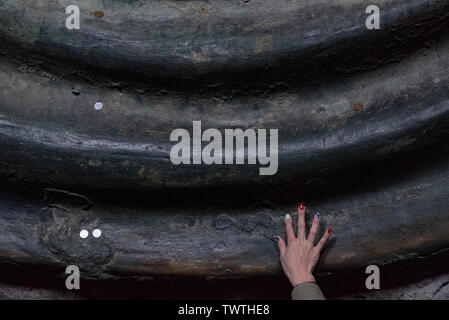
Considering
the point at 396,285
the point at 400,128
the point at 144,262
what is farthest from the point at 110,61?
the point at 396,285

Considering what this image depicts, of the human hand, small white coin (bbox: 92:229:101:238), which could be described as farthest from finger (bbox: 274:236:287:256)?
small white coin (bbox: 92:229:101:238)

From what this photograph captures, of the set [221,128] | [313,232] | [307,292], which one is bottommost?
[307,292]

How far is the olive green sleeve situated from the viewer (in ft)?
2.96

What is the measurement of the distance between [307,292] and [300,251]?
7 cm

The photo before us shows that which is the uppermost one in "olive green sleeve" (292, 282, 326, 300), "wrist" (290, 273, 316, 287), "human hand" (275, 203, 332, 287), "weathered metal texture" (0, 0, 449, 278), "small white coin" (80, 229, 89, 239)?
"weathered metal texture" (0, 0, 449, 278)

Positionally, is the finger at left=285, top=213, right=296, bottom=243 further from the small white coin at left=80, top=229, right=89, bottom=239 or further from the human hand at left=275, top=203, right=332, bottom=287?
the small white coin at left=80, top=229, right=89, bottom=239

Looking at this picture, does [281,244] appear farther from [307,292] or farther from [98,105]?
[98,105]

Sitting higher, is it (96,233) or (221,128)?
(221,128)

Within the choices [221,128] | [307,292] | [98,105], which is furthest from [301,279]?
[98,105]

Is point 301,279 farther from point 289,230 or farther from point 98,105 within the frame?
point 98,105

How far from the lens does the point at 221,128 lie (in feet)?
3.21

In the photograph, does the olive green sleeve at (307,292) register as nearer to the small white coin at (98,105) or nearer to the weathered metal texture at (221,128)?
the weathered metal texture at (221,128)

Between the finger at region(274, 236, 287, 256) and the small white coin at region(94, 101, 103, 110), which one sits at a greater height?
the small white coin at region(94, 101, 103, 110)

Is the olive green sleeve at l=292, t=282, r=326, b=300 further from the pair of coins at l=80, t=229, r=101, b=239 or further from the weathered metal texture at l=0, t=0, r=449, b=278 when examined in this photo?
the pair of coins at l=80, t=229, r=101, b=239
